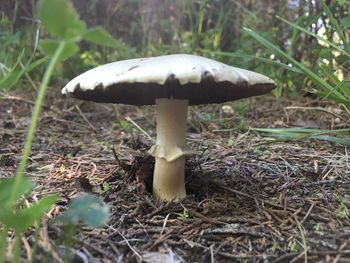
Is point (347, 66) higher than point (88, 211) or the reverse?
higher

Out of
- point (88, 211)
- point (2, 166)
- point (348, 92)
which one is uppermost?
point (348, 92)

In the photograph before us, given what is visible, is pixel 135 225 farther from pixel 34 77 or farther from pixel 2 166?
pixel 34 77

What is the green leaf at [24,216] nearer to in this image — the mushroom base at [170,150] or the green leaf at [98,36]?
the green leaf at [98,36]

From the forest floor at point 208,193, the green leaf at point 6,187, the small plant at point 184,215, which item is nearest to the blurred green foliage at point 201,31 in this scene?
the forest floor at point 208,193

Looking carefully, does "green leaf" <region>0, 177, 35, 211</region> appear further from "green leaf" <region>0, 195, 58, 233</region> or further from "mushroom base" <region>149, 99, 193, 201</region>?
"mushroom base" <region>149, 99, 193, 201</region>

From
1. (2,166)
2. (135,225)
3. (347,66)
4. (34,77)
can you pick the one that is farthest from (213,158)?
(34,77)

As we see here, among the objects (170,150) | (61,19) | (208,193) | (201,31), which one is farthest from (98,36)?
(201,31)

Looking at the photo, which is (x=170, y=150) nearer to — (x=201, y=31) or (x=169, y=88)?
(x=169, y=88)

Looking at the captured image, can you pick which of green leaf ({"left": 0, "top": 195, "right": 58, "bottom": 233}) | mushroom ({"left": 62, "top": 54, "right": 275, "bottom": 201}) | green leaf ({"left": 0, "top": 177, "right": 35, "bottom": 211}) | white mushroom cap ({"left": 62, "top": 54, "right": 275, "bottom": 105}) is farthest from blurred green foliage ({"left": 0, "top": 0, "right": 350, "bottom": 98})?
green leaf ({"left": 0, "top": 195, "right": 58, "bottom": 233})
